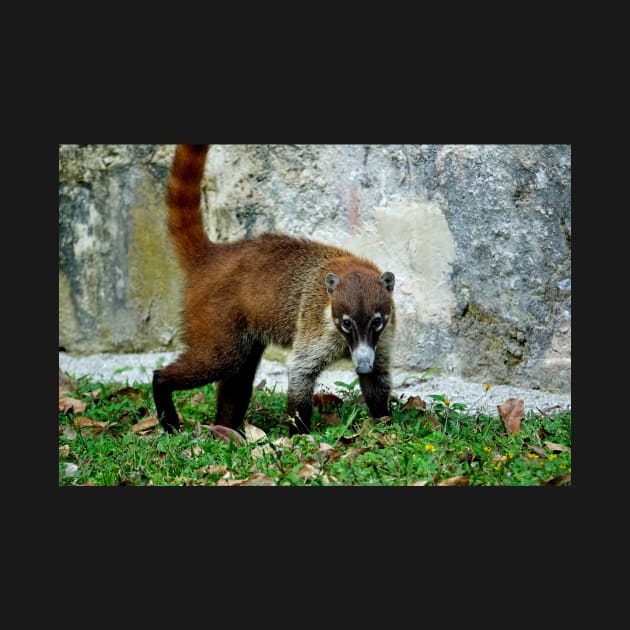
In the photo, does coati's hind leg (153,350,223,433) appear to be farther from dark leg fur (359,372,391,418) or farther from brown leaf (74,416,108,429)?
dark leg fur (359,372,391,418)

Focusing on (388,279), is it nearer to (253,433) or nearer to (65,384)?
(253,433)

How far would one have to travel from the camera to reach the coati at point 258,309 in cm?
589

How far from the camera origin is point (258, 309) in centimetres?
623

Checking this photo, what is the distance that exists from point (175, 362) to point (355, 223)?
71.3 inches

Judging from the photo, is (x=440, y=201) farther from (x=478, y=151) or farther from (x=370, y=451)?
(x=370, y=451)

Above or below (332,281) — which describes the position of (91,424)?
below

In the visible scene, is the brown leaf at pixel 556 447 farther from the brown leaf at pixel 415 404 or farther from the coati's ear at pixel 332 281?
the coati's ear at pixel 332 281

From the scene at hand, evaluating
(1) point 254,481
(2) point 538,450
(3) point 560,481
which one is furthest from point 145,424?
(3) point 560,481

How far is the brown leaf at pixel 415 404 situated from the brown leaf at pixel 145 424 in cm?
171

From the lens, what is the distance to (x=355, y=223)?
7.03 metres

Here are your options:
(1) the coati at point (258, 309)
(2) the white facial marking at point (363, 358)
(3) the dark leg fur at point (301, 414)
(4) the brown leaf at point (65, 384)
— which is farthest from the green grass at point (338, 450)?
(4) the brown leaf at point (65, 384)

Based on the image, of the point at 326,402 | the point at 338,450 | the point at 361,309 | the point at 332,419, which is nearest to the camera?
the point at 338,450

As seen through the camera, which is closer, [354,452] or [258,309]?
[354,452]

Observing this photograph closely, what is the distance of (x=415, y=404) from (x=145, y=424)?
1868 millimetres
